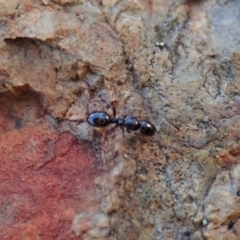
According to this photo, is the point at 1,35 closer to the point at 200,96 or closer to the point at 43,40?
the point at 43,40

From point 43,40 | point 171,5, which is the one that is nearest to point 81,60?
point 43,40

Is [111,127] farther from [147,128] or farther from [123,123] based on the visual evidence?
[147,128]
